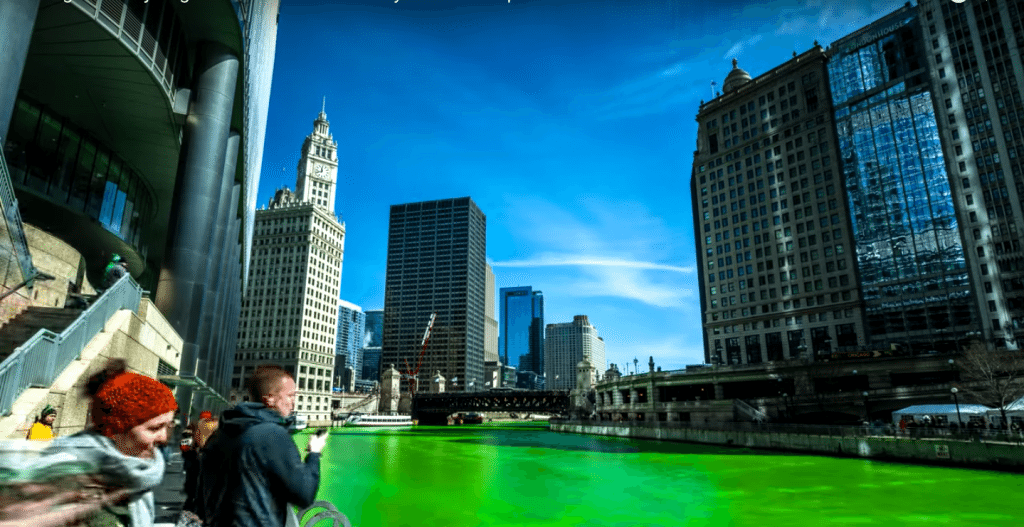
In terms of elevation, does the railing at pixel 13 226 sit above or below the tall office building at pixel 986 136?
below

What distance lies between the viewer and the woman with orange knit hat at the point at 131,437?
8.72ft

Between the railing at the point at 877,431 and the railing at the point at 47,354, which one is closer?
the railing at the point at 47,354

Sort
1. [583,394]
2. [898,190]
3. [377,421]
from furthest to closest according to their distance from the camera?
[583,394]
[377,421]
[898,190]

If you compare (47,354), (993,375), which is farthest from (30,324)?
(993,375)

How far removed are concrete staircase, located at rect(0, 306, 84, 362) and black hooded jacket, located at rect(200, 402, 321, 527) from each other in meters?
11.3

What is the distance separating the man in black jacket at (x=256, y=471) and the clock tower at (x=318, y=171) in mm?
179353

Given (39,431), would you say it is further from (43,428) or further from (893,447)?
(893,447)

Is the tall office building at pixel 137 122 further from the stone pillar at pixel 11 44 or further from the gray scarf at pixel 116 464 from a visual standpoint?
the gray scarf at pixel 116 464

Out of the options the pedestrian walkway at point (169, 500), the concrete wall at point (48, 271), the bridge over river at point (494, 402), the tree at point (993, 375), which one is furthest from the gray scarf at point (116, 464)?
the bridge over river at point (494, 402)

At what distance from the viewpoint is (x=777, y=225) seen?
10162cm

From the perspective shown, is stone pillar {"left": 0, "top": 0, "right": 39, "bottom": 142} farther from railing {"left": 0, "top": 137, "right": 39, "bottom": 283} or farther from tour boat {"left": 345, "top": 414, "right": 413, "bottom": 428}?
tour boat {"left": 345, "top": 414, "right": 413, "bottom": 428}

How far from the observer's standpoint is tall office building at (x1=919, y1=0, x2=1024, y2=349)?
8125 centimetres

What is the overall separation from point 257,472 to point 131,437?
3.83 feet

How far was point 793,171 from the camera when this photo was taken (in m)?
102
